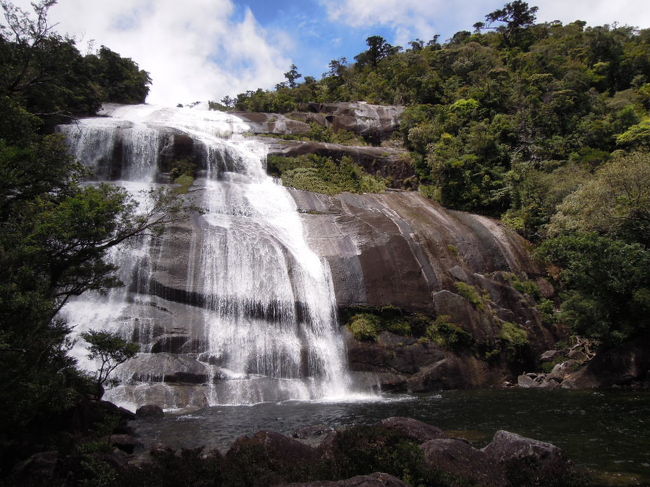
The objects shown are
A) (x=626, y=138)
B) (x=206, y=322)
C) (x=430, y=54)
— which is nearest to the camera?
(x=206, y=322)

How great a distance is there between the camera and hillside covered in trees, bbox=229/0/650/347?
17775 millimetres

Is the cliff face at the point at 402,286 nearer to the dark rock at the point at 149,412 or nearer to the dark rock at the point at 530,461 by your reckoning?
the dark rock at the point at 149,412

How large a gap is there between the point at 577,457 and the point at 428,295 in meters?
13.1

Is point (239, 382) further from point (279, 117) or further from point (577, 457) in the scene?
point (279, 117)

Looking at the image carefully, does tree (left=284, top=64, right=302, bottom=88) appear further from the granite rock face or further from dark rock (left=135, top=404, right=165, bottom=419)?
dark rock (left=135, top=404, right=165, bottom=419)

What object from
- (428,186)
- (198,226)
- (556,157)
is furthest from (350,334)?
(556,157)

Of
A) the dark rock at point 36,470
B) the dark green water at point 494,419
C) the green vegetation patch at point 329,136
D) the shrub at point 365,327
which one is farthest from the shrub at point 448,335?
the green vegetation patch at point 329,136

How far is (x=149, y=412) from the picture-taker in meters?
12.5

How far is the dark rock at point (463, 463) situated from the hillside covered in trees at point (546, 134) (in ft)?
43.8

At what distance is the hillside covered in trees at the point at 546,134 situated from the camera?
1778 centimetres

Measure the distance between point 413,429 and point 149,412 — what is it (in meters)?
8.46

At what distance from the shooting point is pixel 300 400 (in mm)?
16000

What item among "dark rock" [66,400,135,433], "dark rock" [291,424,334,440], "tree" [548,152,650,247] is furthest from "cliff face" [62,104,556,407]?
"dark rock" [291,424,334,440]

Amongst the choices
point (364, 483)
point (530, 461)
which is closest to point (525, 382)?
point (530, 461)
